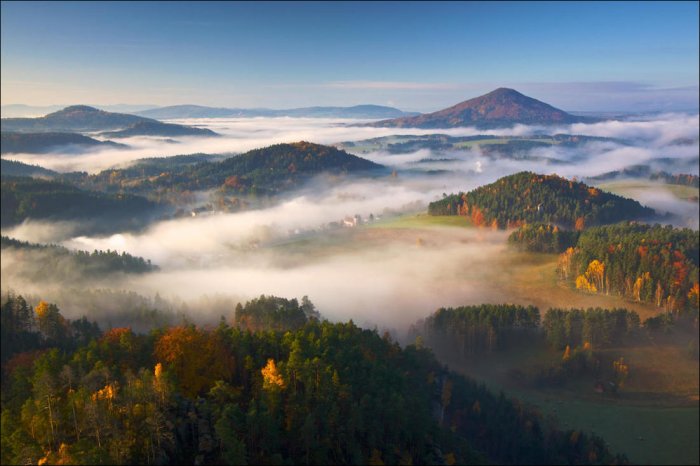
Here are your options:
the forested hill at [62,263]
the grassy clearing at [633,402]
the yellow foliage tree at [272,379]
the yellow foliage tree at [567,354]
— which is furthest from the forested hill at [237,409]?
the forested hill at [62,263]

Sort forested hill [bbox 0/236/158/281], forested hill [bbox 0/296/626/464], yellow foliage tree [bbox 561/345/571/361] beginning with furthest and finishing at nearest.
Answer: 1. forested hill [bbox 0/236/158/281]
2. yellow foliage tree [bbox 561/345/571/361]
3. forested hill [bbox 0/296/626/464]

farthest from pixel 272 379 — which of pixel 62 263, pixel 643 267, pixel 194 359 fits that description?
pixel 62 263

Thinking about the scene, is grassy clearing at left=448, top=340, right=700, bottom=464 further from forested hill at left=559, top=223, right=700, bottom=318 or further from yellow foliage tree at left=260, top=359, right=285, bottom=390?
yellow foliage tree at left=260, top=359, right=285, bottom=390

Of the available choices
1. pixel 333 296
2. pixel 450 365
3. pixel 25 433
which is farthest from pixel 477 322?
pixel 25 433

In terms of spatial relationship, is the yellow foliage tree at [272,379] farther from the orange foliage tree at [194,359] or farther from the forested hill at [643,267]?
the forested hill at [643,267]

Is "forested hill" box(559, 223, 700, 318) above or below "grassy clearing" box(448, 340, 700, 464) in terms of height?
above

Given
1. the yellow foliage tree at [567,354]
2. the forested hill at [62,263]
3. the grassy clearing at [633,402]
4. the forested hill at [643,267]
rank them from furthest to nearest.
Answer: the forested hill at [62,263]
the forested hill at [643,267]
the yellow foliage tree at [567,354]
the grassy clearing at [633,402]

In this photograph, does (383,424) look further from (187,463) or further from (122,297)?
(122,297)

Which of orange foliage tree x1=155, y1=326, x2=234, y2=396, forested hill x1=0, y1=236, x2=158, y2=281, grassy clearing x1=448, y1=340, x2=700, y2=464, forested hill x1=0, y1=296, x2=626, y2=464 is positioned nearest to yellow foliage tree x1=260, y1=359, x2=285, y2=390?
forested hill x1=0, y1=296, x2=626, y2=464
